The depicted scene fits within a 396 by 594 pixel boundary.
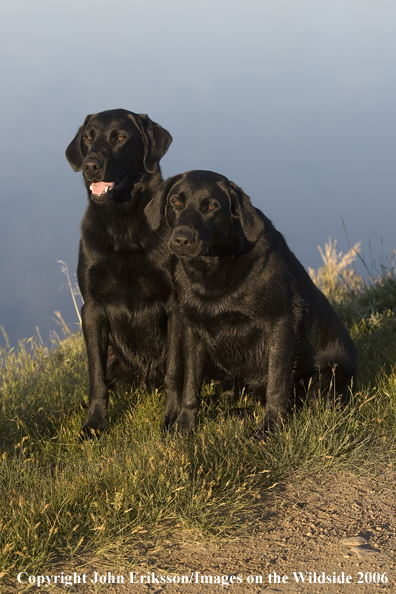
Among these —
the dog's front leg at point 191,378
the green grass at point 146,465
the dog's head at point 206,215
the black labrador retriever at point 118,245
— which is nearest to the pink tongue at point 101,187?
the black labrador retriever at point 118,245

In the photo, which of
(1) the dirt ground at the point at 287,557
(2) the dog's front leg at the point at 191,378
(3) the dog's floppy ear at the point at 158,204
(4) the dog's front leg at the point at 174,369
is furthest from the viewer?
(4) the dog's front leg at the point at 174,369

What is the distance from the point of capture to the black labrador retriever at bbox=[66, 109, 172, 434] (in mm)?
4207

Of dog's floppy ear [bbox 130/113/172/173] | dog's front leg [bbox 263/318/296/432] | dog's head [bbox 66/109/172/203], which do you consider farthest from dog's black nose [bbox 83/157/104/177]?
dog's front leg [bbox 263/318/296/432]

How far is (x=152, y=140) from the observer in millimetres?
4340

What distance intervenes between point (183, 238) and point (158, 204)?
43 cm

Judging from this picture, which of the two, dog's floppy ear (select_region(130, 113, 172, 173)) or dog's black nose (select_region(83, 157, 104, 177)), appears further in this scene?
dog's floppy ear (select_region(130, 113, 172, 173))

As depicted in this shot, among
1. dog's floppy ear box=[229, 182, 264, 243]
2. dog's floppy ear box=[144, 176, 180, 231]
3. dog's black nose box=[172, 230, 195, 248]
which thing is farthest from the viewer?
dog's floppy ear box=[144, 176, 180, 231]

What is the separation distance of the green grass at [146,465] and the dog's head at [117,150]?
1.53m

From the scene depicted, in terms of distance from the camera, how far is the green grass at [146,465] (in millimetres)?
2865

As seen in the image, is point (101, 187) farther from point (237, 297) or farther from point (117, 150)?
point (237, 297)

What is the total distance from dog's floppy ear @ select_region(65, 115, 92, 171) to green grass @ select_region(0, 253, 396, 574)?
1683mm

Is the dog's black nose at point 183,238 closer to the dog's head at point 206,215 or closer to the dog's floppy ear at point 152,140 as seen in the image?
the dog's head at point 206,215

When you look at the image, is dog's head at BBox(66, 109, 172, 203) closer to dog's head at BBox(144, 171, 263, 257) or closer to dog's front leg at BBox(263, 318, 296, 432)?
dog's head at BBox(144, 171, 263, 257)

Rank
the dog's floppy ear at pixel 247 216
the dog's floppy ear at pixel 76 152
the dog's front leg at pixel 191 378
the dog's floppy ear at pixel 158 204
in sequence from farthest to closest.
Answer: the dog's floppy ear at pixel 76 152 < the dog's front leg at pixel 191 378 < the dog's floppy ear at pixel 158 204 < the dog's floppy ear at pixel 247 216
